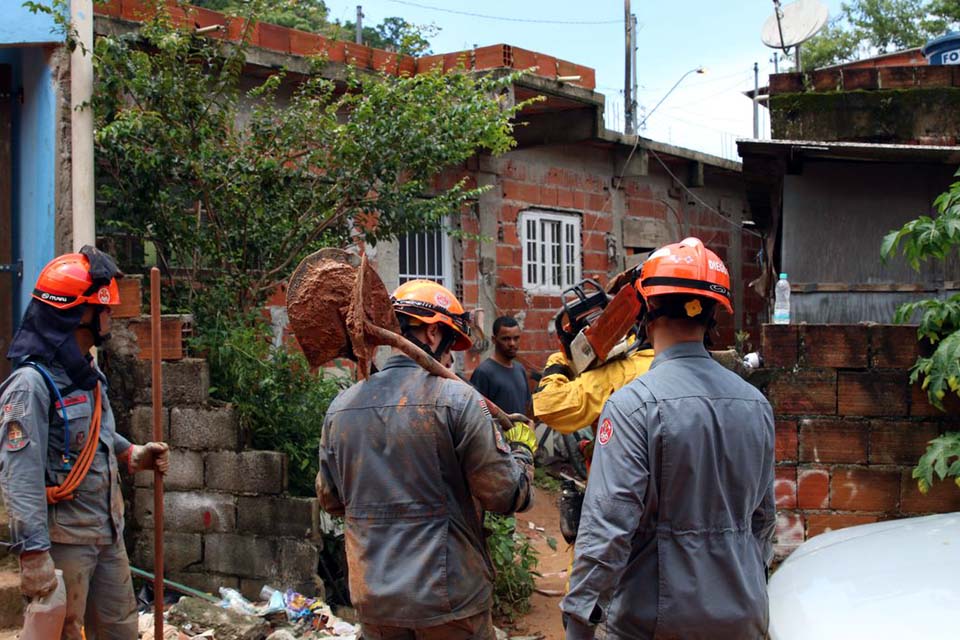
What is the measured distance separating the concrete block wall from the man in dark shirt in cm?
220

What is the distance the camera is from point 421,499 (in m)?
3.07

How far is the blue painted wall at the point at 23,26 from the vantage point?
5816 mm

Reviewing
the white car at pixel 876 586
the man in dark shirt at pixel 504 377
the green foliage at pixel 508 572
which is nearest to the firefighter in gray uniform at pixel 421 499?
the white car at pixel 876 586

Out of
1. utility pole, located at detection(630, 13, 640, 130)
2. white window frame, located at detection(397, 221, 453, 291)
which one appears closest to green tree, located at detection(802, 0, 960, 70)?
utility pole, located at detection(630, 13, 640, 130)

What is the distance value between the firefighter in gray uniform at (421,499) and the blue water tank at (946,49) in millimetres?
5920

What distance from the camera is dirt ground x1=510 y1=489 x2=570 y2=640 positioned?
5.79 m

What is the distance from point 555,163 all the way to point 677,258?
8556 mm

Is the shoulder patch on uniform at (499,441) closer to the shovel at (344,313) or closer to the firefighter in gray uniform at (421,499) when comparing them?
the firefighter in gray uniform at (421,499)

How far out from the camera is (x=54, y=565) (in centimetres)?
383

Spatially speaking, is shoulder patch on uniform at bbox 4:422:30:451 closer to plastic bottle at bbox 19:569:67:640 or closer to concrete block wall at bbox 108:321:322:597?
plastic bottle at bbox 19:569:67:640

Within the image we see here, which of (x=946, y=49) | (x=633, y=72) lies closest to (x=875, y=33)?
(x=633, y=72)

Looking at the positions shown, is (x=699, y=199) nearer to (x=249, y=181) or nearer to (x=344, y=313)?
(x=249, y=181)

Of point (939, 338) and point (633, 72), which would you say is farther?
point (633, 72)

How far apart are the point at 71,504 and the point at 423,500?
178 centimetres
